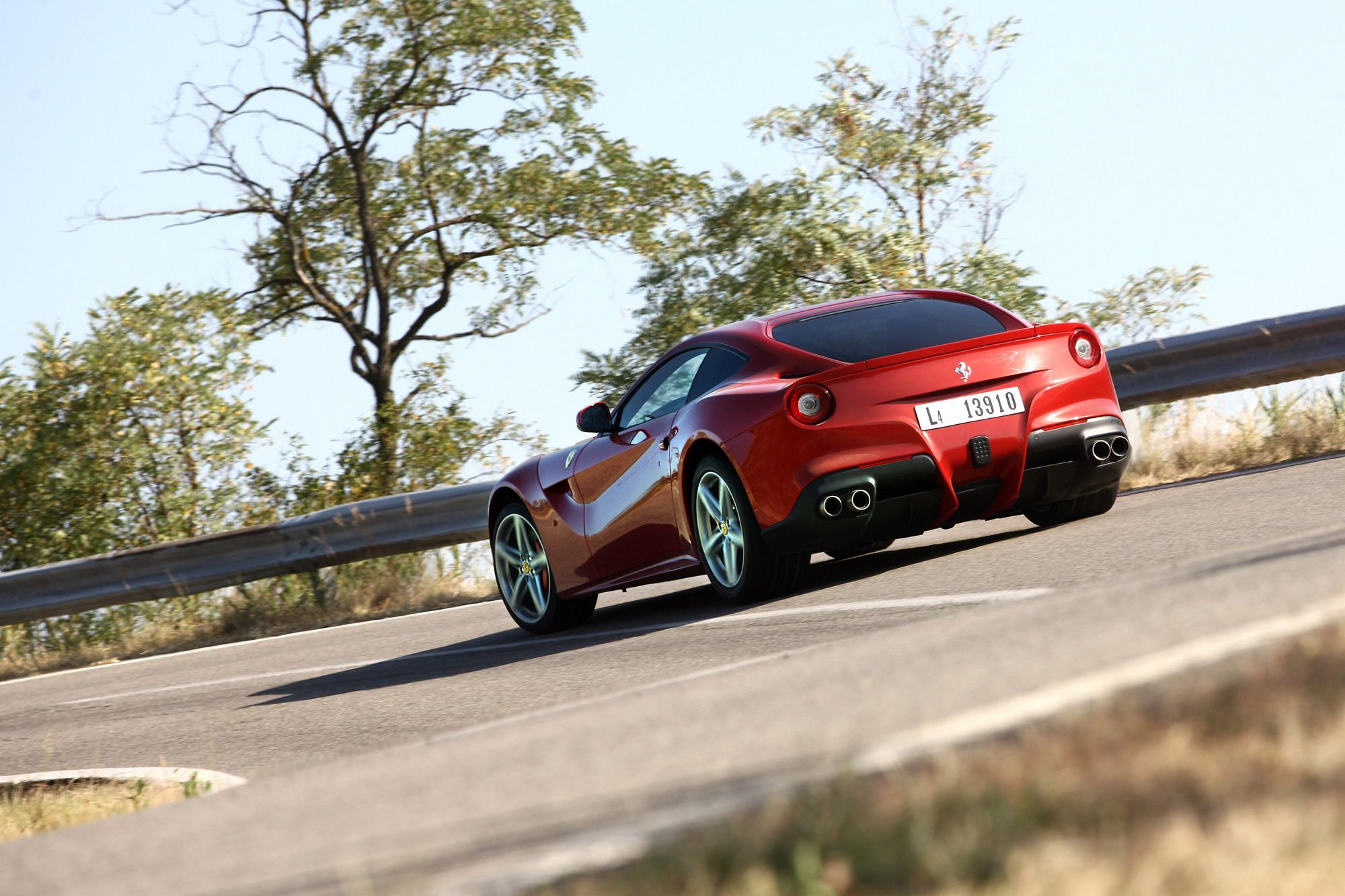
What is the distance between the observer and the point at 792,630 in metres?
6.16

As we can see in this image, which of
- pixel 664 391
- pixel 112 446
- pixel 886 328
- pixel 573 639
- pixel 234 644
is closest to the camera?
pixel 886 328

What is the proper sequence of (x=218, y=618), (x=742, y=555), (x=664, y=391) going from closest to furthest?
(x=742, y=555) < (x=664, y=391) < (x=218, y=618)

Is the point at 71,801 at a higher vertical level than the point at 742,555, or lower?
lower

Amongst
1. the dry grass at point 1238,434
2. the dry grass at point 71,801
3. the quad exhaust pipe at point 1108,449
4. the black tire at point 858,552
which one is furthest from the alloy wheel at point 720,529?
the dry grass at point 1238,434

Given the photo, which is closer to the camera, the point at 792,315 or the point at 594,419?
the point at 792,315

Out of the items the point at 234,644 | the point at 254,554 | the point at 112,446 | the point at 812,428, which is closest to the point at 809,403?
the point at 812,428

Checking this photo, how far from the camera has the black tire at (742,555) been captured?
23.2ft

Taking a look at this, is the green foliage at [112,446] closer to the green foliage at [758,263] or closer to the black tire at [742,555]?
the green foliage at [758,263]

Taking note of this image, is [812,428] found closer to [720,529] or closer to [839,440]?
[839,440]

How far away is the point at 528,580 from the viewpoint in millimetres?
9023

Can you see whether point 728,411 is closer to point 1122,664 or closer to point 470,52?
point 1122,664

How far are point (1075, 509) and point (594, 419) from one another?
2.67 m

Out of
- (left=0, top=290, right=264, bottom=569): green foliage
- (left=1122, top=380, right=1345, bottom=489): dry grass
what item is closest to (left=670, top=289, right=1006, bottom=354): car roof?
(left=1122, top=380, right=1345, bottom=489): dry grass

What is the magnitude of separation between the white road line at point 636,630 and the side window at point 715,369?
1198 millimetres
